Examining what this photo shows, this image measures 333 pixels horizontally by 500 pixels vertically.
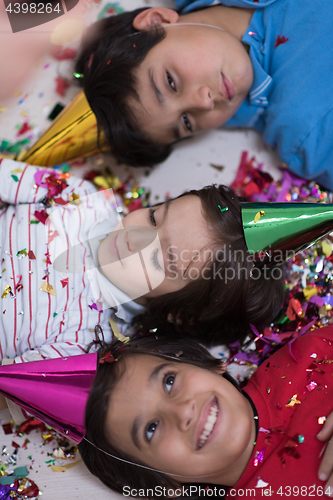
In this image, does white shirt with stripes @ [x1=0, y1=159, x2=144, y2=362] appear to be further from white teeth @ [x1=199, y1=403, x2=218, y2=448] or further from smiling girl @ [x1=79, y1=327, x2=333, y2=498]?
white teeth @ [x1=199, y1=403, x2=218, y2=448]

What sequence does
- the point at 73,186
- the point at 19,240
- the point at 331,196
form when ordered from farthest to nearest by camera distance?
the point at 331,196, the point at 73,186, the point at 19,240

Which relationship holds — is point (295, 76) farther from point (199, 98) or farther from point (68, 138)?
point (68, 138)

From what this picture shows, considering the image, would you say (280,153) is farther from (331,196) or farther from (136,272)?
(136,272)

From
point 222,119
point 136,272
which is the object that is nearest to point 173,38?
point 222,119

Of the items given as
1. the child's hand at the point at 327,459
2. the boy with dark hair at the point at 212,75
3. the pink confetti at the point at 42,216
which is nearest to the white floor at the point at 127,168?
the boy with dark hair at the point at 212,75

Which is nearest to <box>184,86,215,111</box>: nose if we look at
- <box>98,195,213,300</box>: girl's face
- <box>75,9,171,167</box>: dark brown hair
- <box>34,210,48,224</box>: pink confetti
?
<box>75,9,171,167</box>: dark brown hair

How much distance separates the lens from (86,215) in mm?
1218

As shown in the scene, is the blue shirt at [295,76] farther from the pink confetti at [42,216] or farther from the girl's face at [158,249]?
the pink confetti at [42,216]

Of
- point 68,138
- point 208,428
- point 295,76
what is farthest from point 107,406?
point 295,76

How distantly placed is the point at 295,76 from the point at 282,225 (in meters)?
0.57

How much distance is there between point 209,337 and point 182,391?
1.13 feet

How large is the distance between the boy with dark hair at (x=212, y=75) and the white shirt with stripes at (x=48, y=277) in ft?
0.88

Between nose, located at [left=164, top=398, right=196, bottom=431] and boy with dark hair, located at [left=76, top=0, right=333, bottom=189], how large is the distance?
2.56 ft

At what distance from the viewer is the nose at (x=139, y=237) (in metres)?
1.04
